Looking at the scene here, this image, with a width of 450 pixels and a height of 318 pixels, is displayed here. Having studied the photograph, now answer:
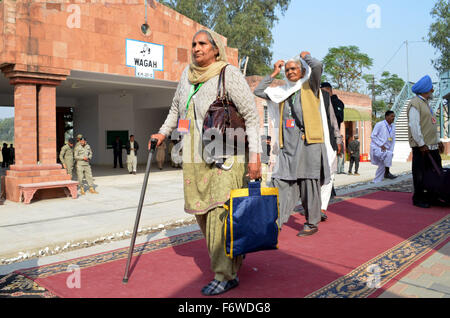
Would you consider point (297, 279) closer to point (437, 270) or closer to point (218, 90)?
point (437, 270)

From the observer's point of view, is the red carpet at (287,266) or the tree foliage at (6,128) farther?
the tree foliage at (6,128)

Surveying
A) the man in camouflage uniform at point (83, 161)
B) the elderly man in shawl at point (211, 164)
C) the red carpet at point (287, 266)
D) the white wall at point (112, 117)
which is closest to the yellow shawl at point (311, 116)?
the red carpet at point (287, 266)

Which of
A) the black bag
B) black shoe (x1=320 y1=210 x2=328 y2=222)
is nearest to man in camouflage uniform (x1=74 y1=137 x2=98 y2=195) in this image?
black shoe (x1=320 y1=210 x2=328 y2=222)

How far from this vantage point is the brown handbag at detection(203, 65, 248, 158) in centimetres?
300

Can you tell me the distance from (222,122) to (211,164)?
319mm

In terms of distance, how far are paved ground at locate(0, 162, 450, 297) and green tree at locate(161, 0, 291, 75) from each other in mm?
23155

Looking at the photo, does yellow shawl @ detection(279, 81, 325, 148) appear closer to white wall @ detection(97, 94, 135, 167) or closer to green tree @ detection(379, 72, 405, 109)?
white wall @ detection(97, 94, 135, 167)

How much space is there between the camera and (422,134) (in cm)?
610

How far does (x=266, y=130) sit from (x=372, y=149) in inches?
293

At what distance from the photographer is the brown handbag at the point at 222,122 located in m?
3.00

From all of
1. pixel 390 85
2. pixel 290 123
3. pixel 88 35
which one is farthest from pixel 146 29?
pixel 390 85

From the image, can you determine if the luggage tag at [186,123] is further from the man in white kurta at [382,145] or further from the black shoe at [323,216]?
the man in white kurta at [382,145]

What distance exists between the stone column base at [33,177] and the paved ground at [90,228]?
25 centimetres
